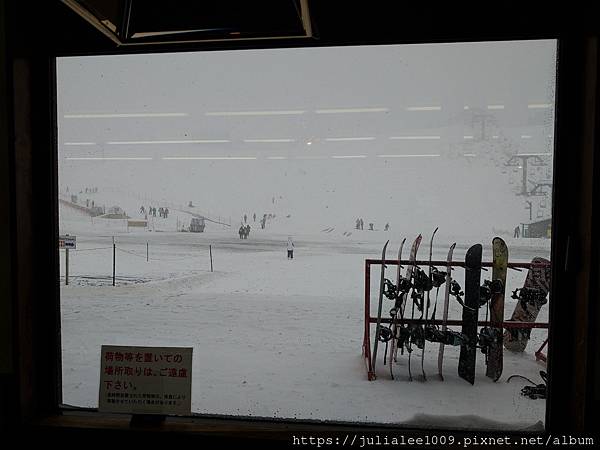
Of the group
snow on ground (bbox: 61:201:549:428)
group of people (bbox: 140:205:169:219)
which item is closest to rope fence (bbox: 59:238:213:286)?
snow on ground (bbox: 61:201:549:428)

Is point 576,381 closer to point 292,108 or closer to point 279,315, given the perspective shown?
point 279,315

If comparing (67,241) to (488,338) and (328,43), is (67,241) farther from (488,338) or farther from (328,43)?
(488,338)

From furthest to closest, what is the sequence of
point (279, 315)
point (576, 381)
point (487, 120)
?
point (279, 315), point (487, 120), point (576, 381)

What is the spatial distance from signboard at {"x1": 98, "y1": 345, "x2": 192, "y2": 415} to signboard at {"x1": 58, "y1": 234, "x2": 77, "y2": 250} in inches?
15.2

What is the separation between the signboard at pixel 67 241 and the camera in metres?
1.35

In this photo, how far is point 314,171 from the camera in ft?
4.27

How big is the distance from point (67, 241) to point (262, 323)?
0.70m

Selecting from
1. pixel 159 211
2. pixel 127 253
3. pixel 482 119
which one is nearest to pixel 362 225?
pixel 482 119

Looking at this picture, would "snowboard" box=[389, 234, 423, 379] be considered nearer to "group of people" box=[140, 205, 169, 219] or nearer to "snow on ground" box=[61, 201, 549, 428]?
"snow on ground" box=[61, 201, 549, 428]

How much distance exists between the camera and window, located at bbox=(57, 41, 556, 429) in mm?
1246

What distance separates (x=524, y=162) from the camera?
121cm

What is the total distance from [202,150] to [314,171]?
0.37 meters

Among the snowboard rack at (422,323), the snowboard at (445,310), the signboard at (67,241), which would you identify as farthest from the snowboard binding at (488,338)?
the signboard at (67,241)

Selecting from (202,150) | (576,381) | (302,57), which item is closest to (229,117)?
(202,150)
